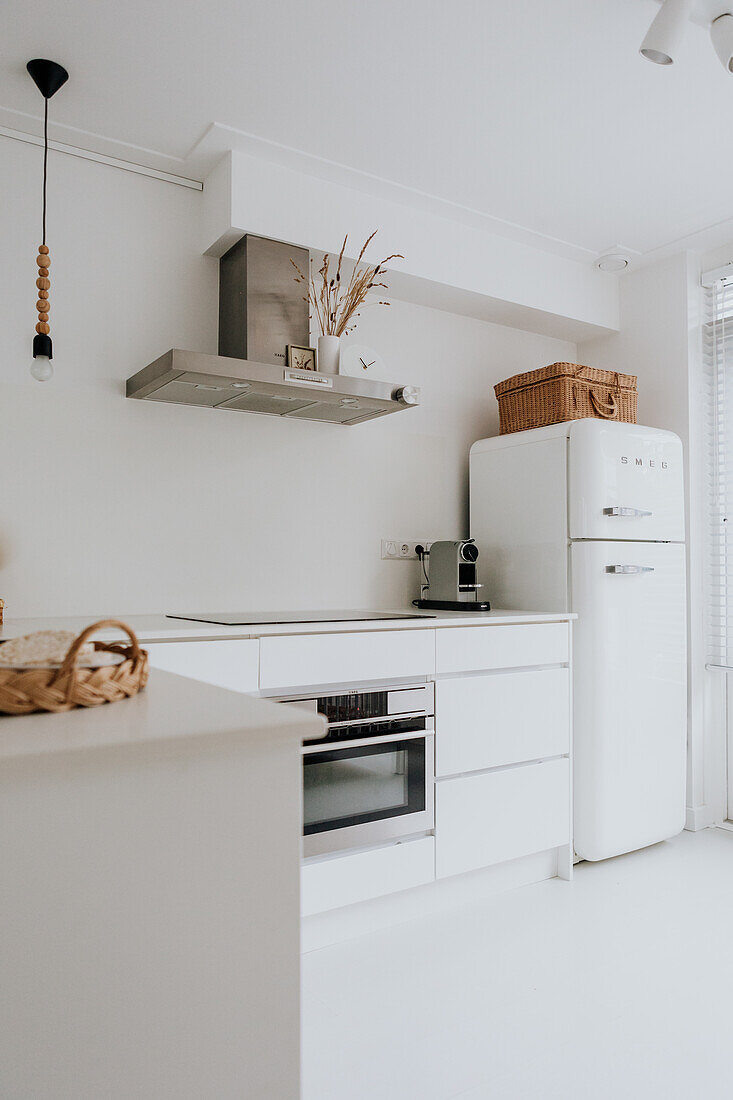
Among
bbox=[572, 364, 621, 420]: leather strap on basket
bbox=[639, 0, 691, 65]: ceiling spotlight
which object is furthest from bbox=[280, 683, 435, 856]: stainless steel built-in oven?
bbox=[639, 0, 691, 65]: ceiling spotlight

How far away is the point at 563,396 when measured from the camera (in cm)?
316

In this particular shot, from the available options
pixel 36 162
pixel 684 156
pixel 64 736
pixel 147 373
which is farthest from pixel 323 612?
pixel 64 736

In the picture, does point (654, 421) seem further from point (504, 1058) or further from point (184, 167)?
point (504, 1058)

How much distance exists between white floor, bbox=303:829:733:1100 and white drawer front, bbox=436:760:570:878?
0.57 feet

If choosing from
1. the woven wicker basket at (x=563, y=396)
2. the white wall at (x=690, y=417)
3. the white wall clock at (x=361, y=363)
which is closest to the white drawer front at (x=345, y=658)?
the white wall clock at (x=361, y=363)

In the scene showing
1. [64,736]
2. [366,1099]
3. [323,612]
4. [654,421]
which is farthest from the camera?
[654,421]

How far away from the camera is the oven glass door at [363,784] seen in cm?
229

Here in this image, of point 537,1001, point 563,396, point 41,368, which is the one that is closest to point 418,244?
point 563,396

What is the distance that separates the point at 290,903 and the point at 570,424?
8.49 feet

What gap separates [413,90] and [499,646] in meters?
1.82

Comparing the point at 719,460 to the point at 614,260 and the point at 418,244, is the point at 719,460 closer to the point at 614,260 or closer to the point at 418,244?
the point at 614,260

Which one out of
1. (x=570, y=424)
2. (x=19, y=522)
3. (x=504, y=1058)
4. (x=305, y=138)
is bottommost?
(x=504, y=1058)

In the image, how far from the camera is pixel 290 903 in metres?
0.75

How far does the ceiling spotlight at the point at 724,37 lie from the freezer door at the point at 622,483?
49.8 inches
